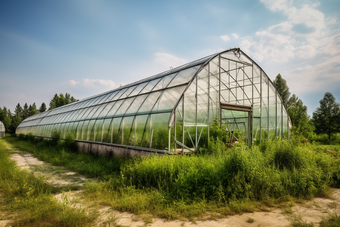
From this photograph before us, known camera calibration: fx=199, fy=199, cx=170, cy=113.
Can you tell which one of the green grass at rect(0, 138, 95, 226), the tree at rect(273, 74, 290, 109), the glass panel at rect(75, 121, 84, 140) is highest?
the tree at rect(273, 74, 290, 109)

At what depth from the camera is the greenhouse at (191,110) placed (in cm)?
1175

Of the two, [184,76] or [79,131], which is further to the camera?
[79,131]

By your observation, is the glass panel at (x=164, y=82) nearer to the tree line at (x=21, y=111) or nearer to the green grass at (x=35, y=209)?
the green grass at (x=35, y=209)

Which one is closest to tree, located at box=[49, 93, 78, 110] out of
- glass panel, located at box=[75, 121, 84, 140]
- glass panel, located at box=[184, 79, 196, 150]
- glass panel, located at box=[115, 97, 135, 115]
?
glass panel, located at box=[75, 121, 84, 140]

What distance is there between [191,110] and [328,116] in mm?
35873

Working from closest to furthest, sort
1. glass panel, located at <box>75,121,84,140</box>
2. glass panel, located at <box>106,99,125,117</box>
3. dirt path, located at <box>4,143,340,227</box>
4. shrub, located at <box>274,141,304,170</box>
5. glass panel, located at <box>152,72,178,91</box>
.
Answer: dirt path, located at <box>4,143,340,227</box>, shrub, located at <box>274,141,304,170</box>, glass panel, located at <box>152,72,178,91</box>, glass panel, located at <box>106,99,125,117</box>, glass panel, located at <box>75,121,84,140</box>

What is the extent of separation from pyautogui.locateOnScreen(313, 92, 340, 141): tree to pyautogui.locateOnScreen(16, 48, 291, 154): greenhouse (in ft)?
77.7

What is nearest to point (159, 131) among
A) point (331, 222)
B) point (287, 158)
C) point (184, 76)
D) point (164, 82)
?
point (184, 76)

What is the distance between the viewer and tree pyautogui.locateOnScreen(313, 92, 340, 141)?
34625mm

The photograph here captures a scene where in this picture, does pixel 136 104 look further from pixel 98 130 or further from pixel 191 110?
pixel 98 130

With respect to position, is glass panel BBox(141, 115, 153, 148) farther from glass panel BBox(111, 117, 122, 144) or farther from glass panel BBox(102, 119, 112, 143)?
glass panel BBox(102, 119, 112, 143)

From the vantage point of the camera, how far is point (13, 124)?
216 feet

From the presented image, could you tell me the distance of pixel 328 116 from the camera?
35.7 metres

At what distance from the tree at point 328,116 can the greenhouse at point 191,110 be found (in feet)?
77.7
